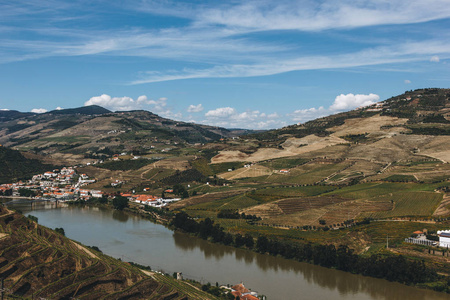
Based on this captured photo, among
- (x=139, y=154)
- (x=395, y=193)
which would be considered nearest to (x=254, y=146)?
(x=139, y=154)

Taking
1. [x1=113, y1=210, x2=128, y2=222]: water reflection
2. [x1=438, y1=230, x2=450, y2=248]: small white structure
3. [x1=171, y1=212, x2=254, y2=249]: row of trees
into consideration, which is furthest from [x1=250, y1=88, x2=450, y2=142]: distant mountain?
[x1=171, y1=212, x2=254, y2=249]: row of trees

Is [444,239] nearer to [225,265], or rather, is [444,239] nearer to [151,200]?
[225,265]

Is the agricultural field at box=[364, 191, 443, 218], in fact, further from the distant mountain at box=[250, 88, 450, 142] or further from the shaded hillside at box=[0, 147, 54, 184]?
the shaded hillside at box=[0, 147, 54, 184]

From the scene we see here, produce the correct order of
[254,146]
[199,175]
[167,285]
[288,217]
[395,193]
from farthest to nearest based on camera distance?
[254,146], [199,175], [395,193], [288,217], [167,285]

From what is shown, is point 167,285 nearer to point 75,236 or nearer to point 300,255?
point 300,255

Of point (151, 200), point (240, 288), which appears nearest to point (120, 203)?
point (151, 200)

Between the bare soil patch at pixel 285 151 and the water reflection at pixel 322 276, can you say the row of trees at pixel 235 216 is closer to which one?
the water reflection at pixel 322 276
